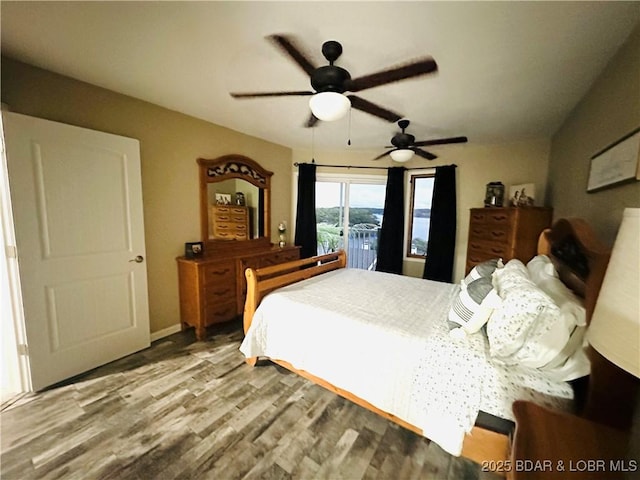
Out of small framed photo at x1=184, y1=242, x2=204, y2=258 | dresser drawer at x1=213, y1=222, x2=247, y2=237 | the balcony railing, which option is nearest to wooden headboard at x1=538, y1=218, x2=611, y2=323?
the balcony railing

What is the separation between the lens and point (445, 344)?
4.71 ft

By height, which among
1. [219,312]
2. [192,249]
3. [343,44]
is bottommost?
[219,312]

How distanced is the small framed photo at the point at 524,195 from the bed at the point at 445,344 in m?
1.25

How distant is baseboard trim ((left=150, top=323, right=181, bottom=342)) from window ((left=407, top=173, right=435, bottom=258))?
3.62 m

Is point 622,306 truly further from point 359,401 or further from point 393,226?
point 393,226

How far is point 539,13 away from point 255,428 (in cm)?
285

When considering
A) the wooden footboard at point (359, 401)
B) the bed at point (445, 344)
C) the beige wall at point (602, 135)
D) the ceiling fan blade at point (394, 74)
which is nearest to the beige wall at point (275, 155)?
the beige wall at point (602, 135)

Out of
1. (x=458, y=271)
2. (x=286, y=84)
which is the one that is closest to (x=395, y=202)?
(x=458, y=271)

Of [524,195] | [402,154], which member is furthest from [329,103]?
[524,195]

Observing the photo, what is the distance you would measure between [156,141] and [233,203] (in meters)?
1.11

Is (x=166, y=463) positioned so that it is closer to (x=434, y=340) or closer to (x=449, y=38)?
(x=434, y=340)

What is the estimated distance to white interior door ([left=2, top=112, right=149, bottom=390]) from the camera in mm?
1865

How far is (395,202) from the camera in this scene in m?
4.25

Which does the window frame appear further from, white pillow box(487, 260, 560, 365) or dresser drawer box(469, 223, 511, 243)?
white pillow box(487, 260, 560, 365)
